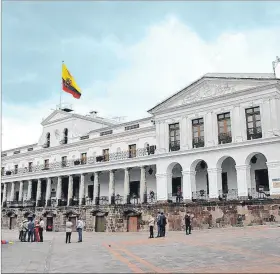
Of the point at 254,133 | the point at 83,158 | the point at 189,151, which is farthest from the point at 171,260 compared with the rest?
the point at 83,158

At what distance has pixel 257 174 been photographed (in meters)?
26.3

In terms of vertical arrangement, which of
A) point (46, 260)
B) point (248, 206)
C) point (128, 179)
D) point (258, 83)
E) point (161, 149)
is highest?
point (258, 83)

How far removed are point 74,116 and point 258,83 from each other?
73.8ft

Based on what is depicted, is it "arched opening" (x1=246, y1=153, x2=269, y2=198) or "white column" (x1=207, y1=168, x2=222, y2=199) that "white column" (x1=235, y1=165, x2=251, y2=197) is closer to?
"arched opening" (x1=246, y1=153, x2=269, y2=198)

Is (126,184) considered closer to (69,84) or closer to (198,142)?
(198,142)

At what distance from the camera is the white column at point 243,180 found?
25031 mm

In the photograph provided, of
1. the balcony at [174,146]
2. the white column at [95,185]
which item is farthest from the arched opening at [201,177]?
the white column at [95,185]

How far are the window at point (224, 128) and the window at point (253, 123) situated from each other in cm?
147

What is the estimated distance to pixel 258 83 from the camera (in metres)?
25.7

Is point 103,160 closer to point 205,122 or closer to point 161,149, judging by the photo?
point 161,149

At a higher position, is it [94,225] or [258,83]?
[258,83]

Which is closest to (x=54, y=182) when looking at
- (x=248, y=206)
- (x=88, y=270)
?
(x=248, y=206)

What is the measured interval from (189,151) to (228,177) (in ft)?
11.9

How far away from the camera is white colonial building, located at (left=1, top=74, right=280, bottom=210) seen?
25.2m
